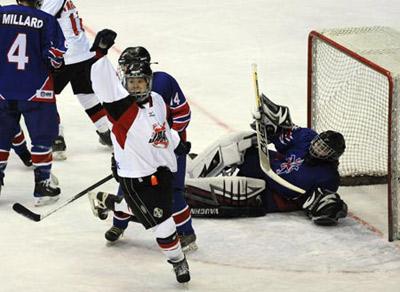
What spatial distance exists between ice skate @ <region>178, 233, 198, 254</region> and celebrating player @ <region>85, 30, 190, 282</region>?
1.27ft

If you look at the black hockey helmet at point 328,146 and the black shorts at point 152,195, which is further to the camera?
the black hockey helmet at point 328,146

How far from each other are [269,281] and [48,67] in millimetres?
1613

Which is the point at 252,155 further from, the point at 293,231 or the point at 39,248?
the point at 39,248

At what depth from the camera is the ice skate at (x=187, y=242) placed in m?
5.26

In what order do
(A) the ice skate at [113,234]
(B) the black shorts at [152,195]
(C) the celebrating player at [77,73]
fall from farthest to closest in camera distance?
1. (C) the celebrating player at [77,73]
2. (A) the ice skate at [113,234]
3. (B) the black shorts at [152,195]

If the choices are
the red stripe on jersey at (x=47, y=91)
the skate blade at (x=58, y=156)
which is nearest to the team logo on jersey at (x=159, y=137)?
the red stripe on jersey at (x=47, y=91)

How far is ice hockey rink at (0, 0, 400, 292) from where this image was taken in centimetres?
498

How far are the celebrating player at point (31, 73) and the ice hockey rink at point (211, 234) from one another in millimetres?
323

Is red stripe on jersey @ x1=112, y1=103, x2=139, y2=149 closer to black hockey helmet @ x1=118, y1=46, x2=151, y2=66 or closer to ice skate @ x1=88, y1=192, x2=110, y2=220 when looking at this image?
black hockey helmet @ x1=118, y1=46, x2=151, y2=66

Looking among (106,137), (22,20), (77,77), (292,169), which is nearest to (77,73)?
(77,77)

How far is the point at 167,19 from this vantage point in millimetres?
9547

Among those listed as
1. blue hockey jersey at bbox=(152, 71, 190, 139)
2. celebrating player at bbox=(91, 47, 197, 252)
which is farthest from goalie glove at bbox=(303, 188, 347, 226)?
blue hockey jersey at bbox=(152, 71, 190, 139)

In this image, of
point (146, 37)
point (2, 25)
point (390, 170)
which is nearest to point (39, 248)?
point (2, 25)

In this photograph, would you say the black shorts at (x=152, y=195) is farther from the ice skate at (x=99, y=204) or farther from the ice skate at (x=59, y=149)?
the ice skate at (x=59, y=149)
